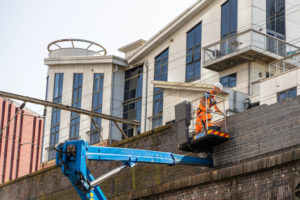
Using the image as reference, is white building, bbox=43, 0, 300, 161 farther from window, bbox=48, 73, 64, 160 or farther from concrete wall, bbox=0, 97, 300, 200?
concrete wall, bbox=0, 97, 300, 200

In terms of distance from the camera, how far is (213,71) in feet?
101

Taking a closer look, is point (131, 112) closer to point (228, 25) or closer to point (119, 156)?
point (228, 25)

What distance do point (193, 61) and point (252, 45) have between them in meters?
5.16

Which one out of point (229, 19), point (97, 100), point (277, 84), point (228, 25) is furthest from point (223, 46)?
point (97, 100)

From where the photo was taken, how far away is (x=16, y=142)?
209ft

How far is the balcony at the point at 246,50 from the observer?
93.0 feet

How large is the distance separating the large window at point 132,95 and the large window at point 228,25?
325 inches

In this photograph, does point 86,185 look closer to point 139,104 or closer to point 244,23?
point 244,23

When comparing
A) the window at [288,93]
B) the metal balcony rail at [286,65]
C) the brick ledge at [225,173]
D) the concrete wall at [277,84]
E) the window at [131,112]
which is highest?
the metal balcony rail at [286,65]

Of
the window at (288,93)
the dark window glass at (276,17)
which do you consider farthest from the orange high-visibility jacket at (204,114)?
the dark window glass at (276,17)

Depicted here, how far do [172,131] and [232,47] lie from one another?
1117 cm

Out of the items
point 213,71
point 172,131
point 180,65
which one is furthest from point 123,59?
point 172,131

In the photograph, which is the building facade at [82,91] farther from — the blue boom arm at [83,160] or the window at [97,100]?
the blue boom arm at [83,160]

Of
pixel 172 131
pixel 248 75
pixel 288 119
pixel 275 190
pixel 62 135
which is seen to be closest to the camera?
pixel 275 190
